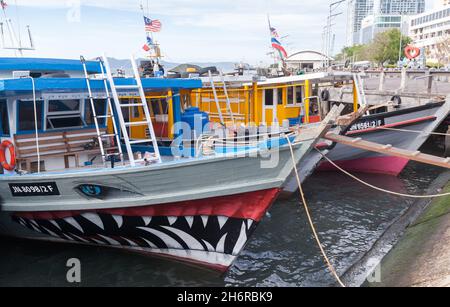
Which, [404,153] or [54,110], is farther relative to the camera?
[54,110]

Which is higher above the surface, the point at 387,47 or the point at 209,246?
the point at 387,47

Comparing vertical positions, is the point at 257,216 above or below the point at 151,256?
above

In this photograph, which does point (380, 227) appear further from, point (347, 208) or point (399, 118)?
point (399, 118)

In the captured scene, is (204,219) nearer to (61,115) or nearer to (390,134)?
(61,115)

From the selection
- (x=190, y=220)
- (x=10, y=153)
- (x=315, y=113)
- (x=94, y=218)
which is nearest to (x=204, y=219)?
(x=190, y=220)

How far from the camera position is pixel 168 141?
8.92 metres

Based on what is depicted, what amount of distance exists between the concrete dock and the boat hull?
13.6 feet

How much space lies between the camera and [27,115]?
7.52 metres

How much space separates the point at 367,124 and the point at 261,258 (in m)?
6.63

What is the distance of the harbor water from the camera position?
277 inches

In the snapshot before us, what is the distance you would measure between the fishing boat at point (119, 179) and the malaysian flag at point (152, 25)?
4.63 metres

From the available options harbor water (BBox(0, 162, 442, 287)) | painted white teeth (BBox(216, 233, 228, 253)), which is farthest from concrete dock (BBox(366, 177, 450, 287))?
painted white teeth (BBox(216, 233, 228, 253))

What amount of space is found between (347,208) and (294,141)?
5.31 meters

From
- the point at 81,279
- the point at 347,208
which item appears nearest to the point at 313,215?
the point at 347,208
